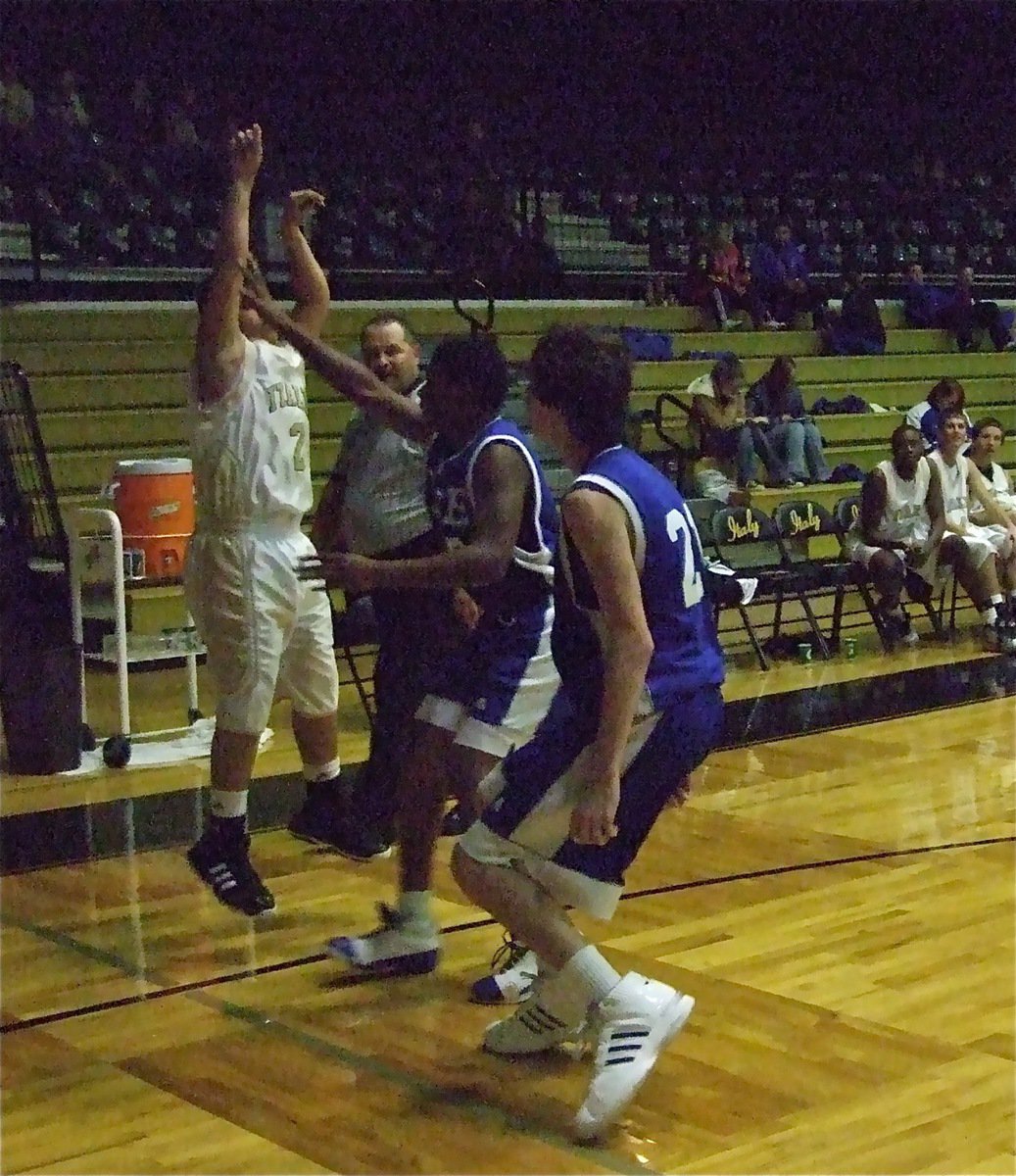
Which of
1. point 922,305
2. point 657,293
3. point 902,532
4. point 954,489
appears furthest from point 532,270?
point 902,532

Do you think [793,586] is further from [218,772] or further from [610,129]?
[610,129]

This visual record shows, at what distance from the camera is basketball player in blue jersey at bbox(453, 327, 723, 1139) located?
2984 millimetres

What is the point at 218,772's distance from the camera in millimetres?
4297

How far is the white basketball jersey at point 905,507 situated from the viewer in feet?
28.6

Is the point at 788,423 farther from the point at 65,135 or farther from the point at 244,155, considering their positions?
the point at 244,155

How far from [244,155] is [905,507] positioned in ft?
17.9

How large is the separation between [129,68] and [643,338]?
13.2 feet

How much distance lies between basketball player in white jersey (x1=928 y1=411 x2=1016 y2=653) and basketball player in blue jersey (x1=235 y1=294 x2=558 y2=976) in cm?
549

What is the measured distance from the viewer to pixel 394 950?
3949mm

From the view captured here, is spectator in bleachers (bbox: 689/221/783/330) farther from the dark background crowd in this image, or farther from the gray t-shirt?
the gray t-shirt

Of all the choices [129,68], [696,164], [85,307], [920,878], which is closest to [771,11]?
[696,164]

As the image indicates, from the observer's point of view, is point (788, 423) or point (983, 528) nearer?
point (983, 528)

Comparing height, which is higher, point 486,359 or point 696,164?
Answer: point 696,164

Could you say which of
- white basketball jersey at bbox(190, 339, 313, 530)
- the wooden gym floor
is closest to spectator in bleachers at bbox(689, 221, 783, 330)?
the wooden gym floor
